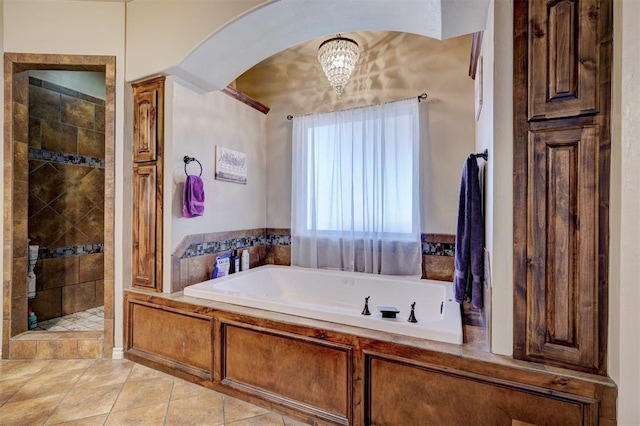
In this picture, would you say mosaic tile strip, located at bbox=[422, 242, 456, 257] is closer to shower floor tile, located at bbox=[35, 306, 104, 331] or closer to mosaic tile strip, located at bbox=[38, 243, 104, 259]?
shower floor tile, located at bbox=[35, 306, 104, 331]

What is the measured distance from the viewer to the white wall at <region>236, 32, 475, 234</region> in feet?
8.54

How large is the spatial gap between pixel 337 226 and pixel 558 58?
2.08 m

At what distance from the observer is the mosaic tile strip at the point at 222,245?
253 centimetres

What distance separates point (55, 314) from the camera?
3.12m

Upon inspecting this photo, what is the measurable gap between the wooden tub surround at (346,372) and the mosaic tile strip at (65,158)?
72.4 inches

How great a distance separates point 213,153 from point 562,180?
2479mm

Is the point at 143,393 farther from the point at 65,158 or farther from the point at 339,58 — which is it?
the point at 339,58

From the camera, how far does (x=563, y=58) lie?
1.24 metres

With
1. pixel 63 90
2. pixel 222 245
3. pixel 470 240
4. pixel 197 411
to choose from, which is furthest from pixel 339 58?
pixel 63 90

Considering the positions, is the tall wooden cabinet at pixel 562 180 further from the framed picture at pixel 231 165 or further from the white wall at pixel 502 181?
the framed picture at pixel 231 165

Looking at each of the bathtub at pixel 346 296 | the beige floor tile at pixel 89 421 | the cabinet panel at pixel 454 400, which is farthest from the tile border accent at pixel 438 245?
the beige floor tile at pixel 89 421

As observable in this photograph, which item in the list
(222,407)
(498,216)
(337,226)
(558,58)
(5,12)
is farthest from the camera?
(337,226)

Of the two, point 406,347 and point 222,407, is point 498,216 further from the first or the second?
point 222,407

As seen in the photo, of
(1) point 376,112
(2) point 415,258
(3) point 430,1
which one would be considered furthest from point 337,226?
(3) point 430,1
